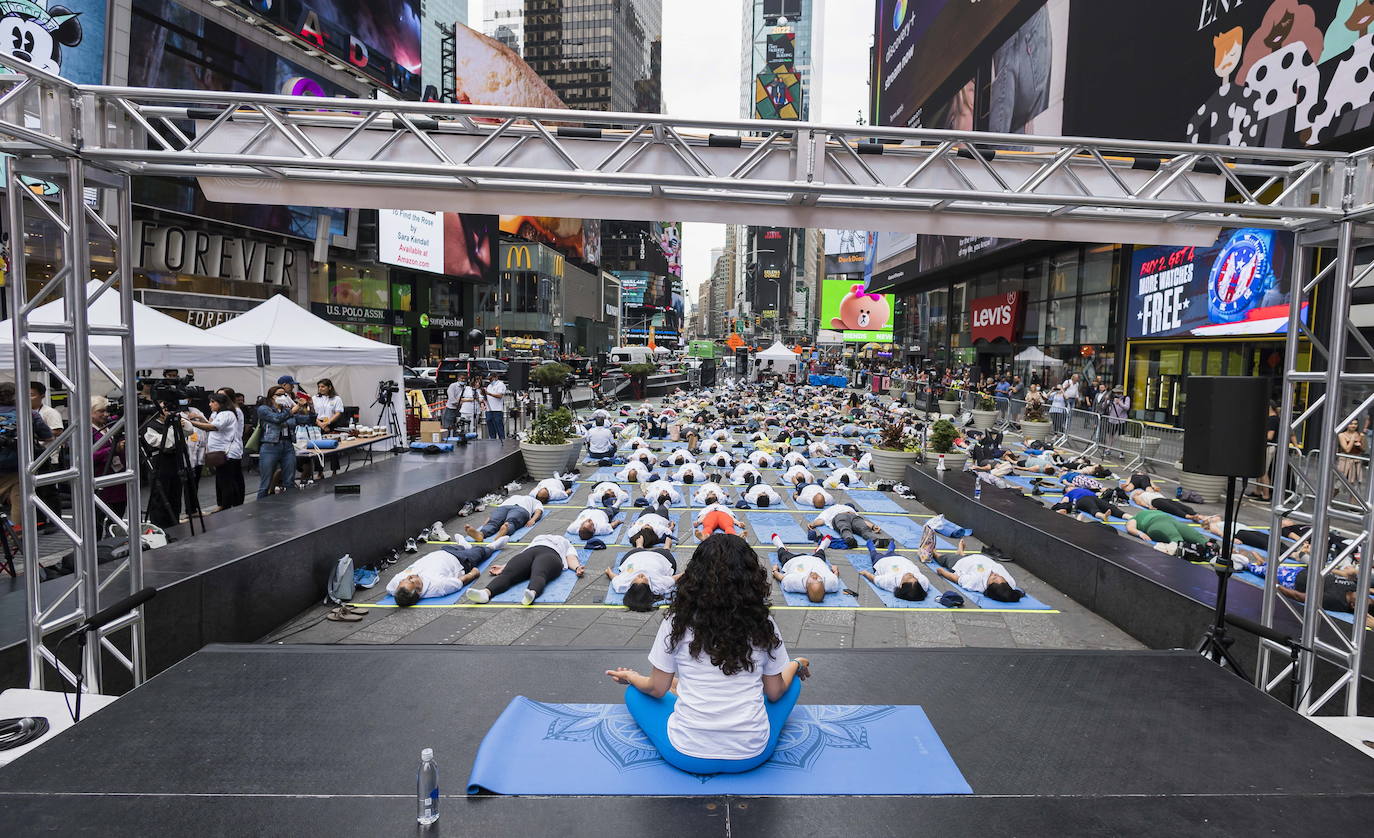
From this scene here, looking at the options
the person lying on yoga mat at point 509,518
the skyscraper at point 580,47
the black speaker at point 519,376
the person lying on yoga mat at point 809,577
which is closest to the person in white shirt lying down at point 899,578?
the person lying on yoga mat at point 809,577

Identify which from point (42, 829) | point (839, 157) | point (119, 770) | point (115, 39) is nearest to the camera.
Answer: point (42, 829)

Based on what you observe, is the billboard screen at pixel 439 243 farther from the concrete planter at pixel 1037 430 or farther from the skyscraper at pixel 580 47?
the skyscraper at pixel 580 47

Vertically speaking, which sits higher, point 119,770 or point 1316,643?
point 1316,643

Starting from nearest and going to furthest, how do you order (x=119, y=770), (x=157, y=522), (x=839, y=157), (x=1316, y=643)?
1. (x=119, y=770)
2. (x=1316, y=643)
3. (x=839, y=157)
4. (x=157, y=522)

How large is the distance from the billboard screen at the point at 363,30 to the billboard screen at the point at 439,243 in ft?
24.2

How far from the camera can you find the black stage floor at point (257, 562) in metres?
5.12

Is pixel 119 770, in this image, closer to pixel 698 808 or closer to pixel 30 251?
pixel 698 808

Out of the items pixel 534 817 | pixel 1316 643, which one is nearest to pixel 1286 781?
pixel 1316 643

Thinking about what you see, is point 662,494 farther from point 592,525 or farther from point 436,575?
point 436,575

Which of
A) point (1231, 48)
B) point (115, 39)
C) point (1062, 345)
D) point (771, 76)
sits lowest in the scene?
point (1062, 345)

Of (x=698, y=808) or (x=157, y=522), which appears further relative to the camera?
(x=157, y=522)

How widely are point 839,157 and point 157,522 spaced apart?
936 cm

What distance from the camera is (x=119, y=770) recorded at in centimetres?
345

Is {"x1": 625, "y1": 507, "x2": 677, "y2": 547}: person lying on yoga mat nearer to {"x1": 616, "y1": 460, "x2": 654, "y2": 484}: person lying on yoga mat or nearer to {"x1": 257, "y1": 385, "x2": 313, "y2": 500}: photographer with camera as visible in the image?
{"x1": 616, "y1": 460, "x2": 654, "y2": 484}: person lying on yoga mat
